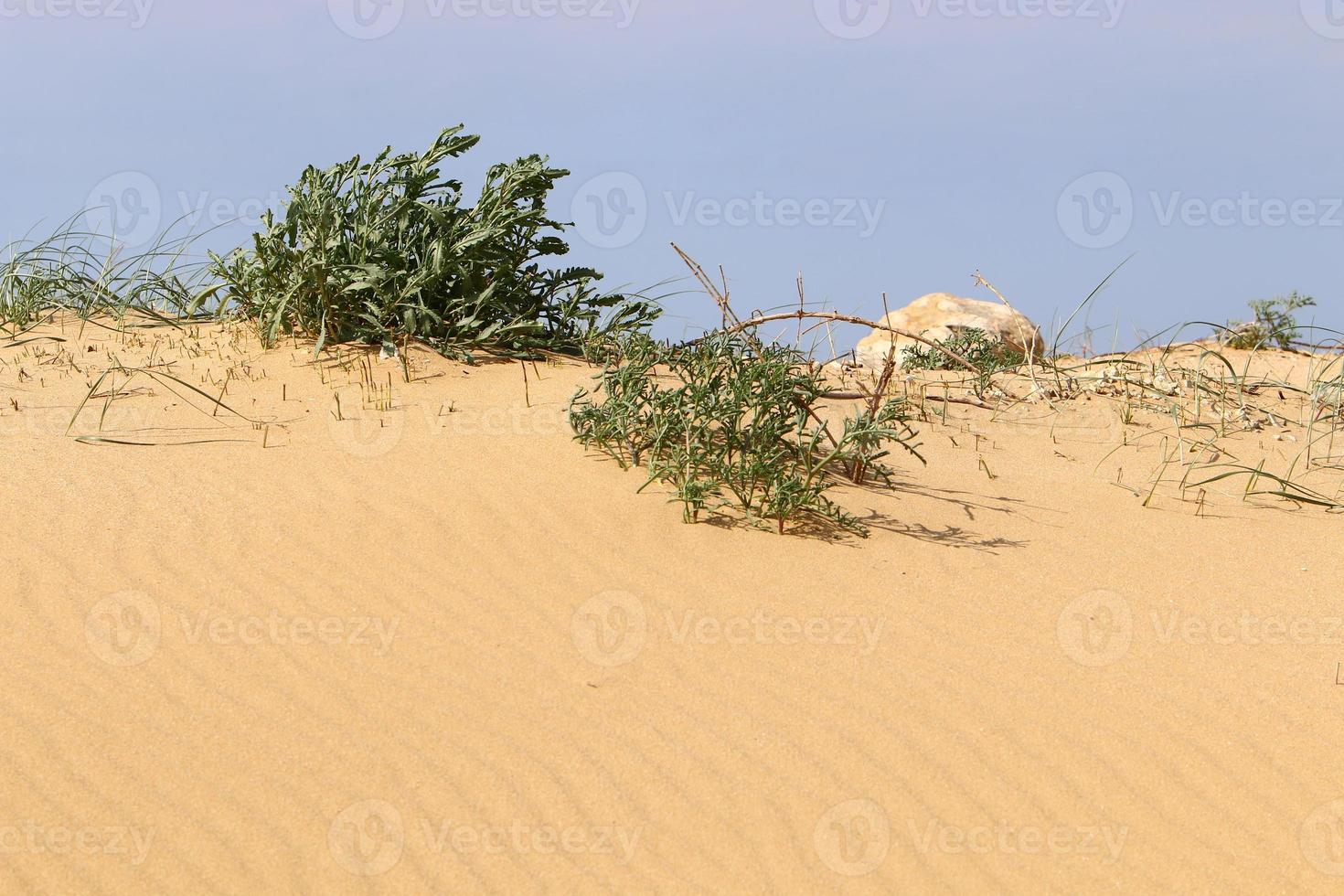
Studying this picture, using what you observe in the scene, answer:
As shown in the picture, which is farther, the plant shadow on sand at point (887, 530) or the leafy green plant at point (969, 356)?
the leafy green plant at point (969, 356)

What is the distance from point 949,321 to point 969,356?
69.3 inches

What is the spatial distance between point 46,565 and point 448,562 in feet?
4.34

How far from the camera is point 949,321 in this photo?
9.48m

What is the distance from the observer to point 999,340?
877cm

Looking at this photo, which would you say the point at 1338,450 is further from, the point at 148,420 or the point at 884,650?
the point at 148,420
